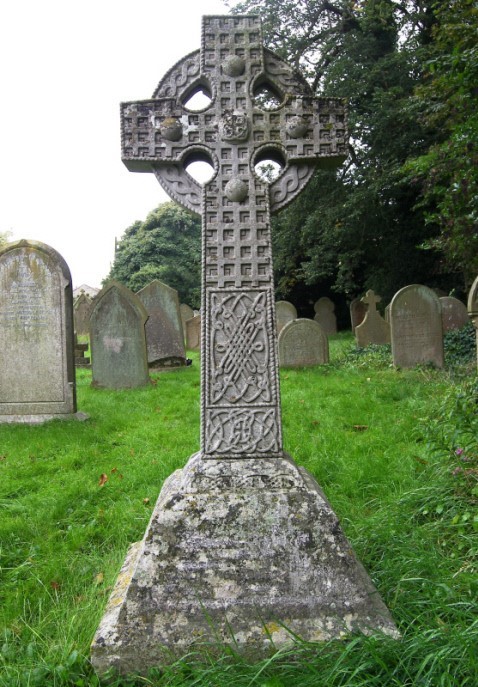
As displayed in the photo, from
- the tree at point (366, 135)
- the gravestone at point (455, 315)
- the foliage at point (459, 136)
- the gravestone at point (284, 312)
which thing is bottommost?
the gravestone at point (455, 315)

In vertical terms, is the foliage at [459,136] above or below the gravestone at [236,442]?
above

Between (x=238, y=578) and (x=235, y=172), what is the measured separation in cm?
196

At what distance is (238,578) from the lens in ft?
7.46

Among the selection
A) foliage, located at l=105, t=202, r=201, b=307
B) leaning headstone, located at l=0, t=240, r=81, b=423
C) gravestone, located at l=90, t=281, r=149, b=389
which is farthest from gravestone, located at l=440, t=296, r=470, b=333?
foliage, located at l=105, t=202, r=201, b=307

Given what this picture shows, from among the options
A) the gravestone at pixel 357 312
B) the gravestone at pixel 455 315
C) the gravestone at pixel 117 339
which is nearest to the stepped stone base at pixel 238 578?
the gravestone at pixel 117 339

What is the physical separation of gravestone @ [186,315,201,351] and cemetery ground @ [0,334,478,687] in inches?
322

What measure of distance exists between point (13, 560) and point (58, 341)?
413 cm

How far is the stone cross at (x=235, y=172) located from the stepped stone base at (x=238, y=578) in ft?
0.75

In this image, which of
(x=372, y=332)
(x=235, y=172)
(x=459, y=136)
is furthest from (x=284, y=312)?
(x=235, y=172)

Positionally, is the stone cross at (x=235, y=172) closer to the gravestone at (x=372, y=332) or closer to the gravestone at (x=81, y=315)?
the gravestone at (x=372, y=332)

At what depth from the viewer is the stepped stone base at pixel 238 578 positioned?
7.07 feet

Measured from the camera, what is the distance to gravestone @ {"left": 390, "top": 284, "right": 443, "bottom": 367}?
9.38 metres

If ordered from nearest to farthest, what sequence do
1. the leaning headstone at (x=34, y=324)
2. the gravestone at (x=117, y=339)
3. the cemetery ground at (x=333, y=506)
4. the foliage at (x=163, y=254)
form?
the cemetery ground at (x=333, y=506)
the leaning headstone at (x=34, y=324)
the gravestone at (x=117, y=339)
the foliage at (x=163, y=254)

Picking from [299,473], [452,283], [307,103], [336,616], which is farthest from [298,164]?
[452,283]
